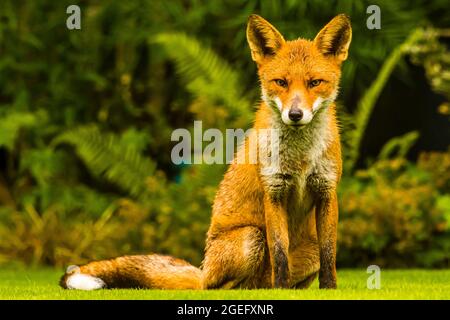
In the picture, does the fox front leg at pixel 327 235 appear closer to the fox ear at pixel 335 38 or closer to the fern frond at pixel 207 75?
the fox ear at pixel 335 38

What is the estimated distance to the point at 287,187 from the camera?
719 cm

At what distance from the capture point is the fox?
708cm

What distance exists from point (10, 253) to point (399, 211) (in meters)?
5.20

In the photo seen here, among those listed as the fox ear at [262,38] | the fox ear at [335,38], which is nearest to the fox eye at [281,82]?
the fox ear at [262,38]

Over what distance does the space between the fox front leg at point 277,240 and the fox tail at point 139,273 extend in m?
0.90

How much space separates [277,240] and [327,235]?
16.5 inches

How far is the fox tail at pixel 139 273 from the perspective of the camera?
25.8 feet

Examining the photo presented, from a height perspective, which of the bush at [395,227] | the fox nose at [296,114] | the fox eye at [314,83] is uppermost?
the fox eye at [314,83]

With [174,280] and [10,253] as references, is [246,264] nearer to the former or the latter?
[174,280]

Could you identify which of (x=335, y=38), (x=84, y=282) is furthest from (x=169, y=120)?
(x=335, y=38)

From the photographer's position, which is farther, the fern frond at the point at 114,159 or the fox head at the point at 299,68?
the fern frond at the point at 114,159

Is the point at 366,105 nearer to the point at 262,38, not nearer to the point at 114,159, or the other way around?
the point at 114,159

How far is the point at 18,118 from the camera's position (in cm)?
1303

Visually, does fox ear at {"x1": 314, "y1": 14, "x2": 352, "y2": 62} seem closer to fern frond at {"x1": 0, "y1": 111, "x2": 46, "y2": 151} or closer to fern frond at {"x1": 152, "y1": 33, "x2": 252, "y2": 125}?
fern frond at {"x1": 152, "y1": 33, "x2": 252, "y2": 125}
